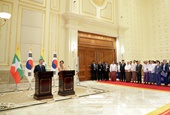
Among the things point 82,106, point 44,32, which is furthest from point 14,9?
point 82,106

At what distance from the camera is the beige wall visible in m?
6.77

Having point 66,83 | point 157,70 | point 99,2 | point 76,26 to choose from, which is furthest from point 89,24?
point 66,83

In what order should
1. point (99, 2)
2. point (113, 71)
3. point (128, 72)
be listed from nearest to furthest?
point (128, 72)
point (113, 71)
point (99, 2)

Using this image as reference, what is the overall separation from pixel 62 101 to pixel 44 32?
14.8 feet

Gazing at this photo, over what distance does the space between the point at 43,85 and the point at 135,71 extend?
5872 millimetres

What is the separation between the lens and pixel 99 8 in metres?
10.5

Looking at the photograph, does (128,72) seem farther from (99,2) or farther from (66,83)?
(99,2)

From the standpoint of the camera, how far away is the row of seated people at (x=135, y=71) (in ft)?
24.3

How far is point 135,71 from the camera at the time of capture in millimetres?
8602

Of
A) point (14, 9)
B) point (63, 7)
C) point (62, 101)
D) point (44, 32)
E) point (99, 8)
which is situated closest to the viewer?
point (62, 101)

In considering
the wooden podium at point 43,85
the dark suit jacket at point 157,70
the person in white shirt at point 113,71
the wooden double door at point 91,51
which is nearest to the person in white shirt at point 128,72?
the person in white shirt at point 113,71

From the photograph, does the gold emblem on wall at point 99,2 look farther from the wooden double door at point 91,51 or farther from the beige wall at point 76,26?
the wooden double door at point 91,51

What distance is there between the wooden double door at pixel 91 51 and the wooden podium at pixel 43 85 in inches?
175

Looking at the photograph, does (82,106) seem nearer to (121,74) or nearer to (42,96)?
(42,96)
